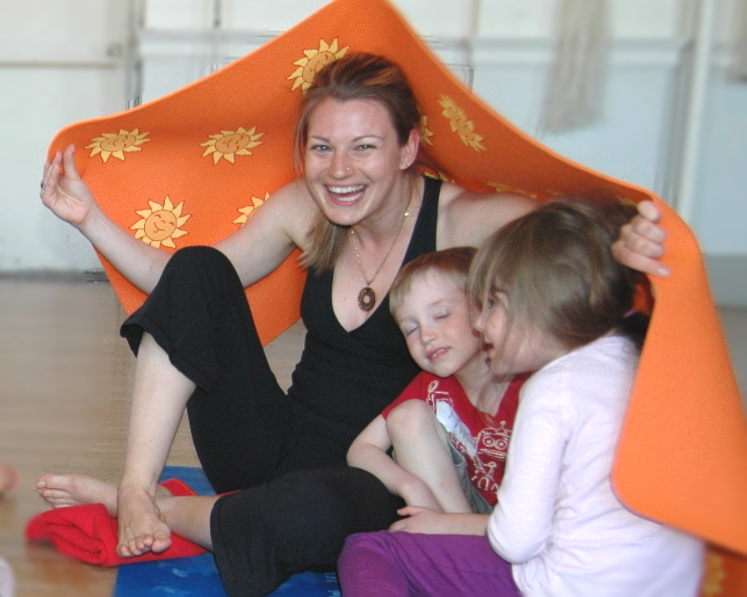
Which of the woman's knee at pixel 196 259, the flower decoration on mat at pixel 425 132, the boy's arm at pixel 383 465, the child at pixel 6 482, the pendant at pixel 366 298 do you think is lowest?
the boy's arm at pixel 383 465

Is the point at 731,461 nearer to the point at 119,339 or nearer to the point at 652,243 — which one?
the point at 652,243

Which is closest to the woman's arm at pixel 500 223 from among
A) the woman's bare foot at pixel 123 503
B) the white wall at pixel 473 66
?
the woman's bare foot at pixel 123 503

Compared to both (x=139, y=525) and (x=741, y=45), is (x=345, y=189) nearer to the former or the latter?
(x=139, y=525)

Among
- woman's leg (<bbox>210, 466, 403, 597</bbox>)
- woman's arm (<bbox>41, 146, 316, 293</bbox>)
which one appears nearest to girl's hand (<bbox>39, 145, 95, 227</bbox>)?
woman's arm (<bbox>41, 146, 316, 293</bbox>)

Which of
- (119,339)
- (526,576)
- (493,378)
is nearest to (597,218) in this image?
(493,378)

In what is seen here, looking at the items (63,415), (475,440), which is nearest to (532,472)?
(475,440)

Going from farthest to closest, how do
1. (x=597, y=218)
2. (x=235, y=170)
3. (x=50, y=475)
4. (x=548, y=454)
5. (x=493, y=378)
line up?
(x=235, y=170) → (x=50, y=475) → (x=493, y=378) → (x=597, y=218) → (x=548, y=454)

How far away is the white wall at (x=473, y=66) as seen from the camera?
3.62m

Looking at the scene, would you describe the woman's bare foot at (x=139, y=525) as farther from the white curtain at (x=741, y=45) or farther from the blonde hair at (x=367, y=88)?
the white curtain at (x=741, y=45)

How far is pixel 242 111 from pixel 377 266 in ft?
0.91

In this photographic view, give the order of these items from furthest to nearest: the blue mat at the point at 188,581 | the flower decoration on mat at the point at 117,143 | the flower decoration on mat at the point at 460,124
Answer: the flower decoration on mat at the point at 117,143
the flower decoration on mat at the point at 460,124
the blue mat at the point at 188,581

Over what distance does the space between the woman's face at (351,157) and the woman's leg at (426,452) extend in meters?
0.27

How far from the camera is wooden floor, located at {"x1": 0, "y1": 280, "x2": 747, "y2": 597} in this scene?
98 centimetres

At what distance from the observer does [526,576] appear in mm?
1033
